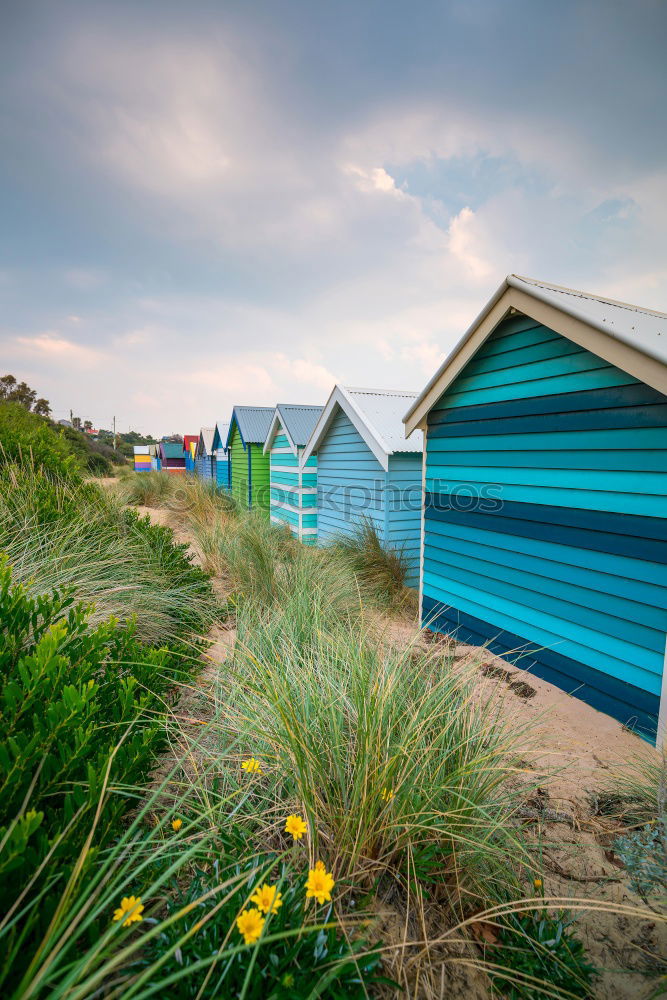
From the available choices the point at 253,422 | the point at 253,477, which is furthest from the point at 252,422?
the point at 253,477

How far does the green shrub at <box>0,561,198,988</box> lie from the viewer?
3.67 feet

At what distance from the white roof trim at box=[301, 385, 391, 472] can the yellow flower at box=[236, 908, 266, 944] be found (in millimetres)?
6242

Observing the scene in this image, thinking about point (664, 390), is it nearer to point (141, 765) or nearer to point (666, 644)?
point (666, 644)

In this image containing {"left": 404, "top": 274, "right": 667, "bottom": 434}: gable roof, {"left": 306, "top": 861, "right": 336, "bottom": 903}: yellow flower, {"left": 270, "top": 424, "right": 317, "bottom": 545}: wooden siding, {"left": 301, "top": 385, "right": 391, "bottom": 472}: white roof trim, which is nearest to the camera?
{"left": 306, "top": 861, "right": 336, "bottom": 903}: yellow flower

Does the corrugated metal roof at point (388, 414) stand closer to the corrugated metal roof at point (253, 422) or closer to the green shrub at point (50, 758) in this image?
the green shrub at point (50, 758)

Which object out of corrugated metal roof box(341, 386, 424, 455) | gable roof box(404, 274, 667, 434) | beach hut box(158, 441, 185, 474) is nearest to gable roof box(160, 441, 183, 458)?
beach hut box(158, 441, 185, 474)

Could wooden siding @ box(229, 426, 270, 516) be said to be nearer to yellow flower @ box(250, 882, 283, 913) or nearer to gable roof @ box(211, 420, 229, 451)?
gable roof @ box(211, 420, 229, 451)

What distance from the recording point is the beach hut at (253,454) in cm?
1473

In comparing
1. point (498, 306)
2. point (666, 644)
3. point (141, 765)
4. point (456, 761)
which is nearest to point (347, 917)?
point (456, 761)

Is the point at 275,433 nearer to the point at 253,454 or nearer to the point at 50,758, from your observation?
the point at 253,454

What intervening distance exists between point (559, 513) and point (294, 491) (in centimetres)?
777

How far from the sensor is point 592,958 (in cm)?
163

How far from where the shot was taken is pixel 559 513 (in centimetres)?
390

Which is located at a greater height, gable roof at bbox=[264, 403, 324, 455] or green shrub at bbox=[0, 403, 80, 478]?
gable roof at bbox=[264, 403, 324, 455]
